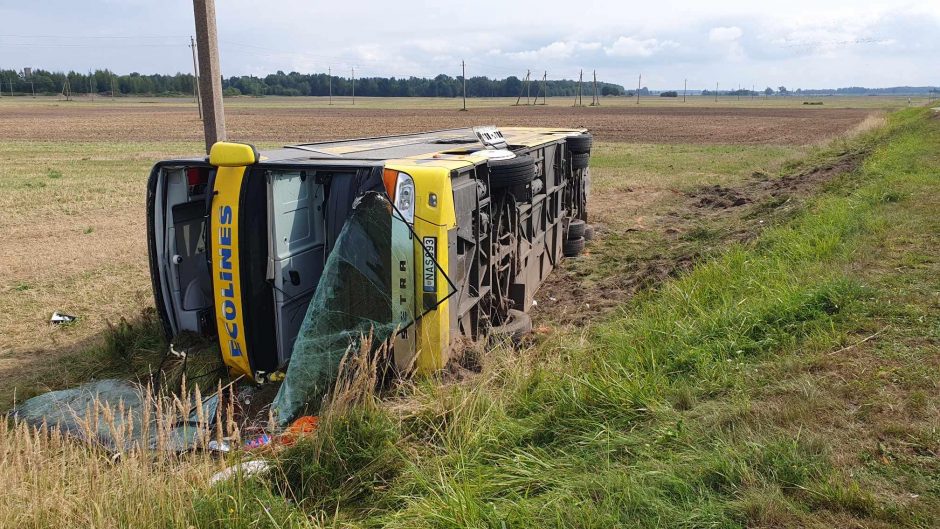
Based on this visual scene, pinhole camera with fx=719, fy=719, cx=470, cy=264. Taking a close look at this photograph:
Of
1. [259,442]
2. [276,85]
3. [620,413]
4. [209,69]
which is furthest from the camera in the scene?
[276,85]

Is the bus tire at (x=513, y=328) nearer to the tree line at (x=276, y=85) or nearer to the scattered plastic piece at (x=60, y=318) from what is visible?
the scattered plastic piece at (x=60, y=318)

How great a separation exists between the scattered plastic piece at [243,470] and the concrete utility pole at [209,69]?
3878 mm

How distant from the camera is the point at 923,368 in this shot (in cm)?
418

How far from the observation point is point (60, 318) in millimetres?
7680

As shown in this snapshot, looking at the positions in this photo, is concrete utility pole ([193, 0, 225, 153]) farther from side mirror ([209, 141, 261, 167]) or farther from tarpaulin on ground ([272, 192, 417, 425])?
tarpaulin on ground ([272, 192, 417, 425])

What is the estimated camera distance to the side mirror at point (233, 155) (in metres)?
5.23

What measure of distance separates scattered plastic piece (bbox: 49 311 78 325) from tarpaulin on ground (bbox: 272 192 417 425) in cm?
413

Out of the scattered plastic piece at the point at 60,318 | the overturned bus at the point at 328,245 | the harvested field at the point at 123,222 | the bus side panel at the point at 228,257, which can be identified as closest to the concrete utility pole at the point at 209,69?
the overturned bus at the point at 328,245

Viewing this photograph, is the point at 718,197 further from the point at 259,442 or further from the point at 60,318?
the point at 259,442

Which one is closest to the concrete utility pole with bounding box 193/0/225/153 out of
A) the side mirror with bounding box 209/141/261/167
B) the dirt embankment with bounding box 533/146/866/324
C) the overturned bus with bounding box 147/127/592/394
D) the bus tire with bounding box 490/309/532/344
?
the overturned bus with bounding box 147/127/592/394

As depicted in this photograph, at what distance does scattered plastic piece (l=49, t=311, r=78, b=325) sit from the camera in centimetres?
761

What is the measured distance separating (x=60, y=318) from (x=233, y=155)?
151 inches

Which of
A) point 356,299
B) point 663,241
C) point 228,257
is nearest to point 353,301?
point 356,299

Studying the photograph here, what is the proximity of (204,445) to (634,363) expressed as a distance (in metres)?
2.76
